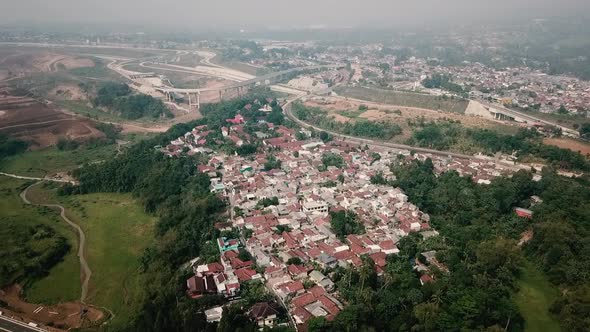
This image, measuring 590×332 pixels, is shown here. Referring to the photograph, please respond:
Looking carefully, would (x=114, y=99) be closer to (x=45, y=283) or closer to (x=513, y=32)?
(x=45, y=283)

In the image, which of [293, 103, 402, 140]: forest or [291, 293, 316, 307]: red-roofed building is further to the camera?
[293, 103, 402, 140]: forest

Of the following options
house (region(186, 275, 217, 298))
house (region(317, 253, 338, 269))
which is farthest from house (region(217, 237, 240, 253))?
house (region(317, 253, 338, 269))

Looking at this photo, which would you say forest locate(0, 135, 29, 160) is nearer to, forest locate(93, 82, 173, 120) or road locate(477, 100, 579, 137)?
forest locate(93, 82, 173, 120)

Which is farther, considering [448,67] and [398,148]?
[448,67]

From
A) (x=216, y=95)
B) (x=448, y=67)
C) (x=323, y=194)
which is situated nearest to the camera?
(x=323, y=194)

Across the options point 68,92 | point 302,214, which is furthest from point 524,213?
point 68,92

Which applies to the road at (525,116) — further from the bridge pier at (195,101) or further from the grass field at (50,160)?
the grass field at (50,160)

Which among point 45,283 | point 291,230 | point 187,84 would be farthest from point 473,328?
point 187,84
